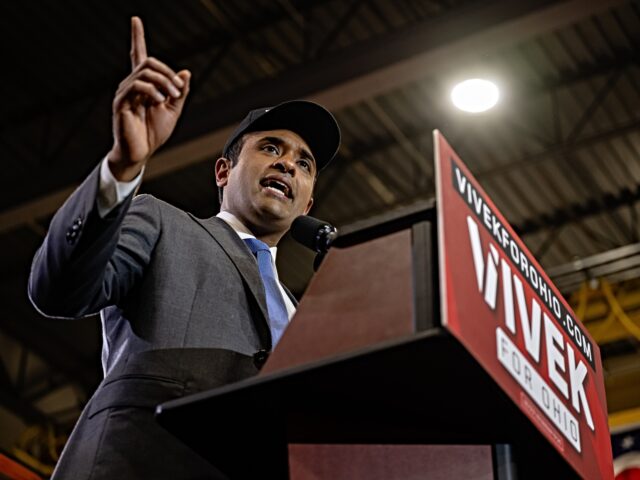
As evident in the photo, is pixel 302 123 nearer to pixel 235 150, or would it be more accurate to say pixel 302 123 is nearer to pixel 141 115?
pixel 235 150

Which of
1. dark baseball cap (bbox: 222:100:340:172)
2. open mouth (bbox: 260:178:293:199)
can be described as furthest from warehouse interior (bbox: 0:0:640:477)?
open mouth (bbox: 260:178:293:199)

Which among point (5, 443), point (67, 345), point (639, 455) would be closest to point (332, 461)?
point (639, 455)

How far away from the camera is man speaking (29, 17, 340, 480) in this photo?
4.65 ft

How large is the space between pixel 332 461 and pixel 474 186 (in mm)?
362

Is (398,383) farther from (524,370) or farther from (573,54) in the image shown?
(573,54)

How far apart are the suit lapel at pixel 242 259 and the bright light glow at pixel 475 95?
498 cm

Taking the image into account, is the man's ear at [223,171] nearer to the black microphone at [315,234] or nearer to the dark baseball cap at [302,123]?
the dark baseball cap at [302,123]

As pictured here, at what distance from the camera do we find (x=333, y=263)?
1.25m

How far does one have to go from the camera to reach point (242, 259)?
1.73 metres

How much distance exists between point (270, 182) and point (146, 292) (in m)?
0.49

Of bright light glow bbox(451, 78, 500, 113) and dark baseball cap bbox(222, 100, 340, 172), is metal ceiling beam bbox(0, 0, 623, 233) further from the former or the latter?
dark baseball cap bbox(222, 100, 340, 172)

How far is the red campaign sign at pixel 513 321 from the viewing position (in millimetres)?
1113

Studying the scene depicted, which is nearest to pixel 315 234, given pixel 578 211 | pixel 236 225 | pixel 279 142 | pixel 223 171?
pixel 236 225

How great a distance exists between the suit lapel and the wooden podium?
1.00 ft
